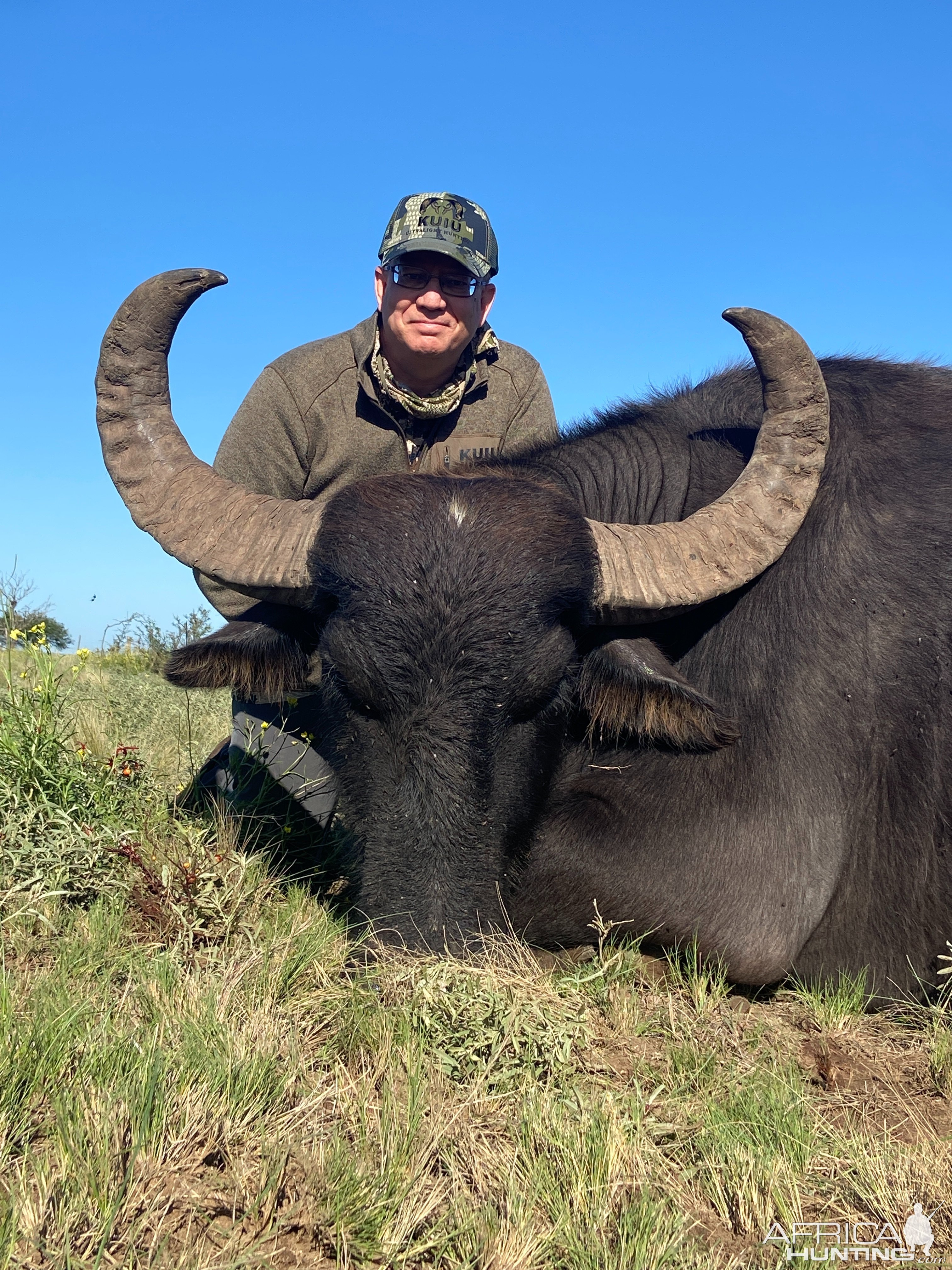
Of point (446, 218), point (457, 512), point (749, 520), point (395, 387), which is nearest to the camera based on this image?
point (457, 512)

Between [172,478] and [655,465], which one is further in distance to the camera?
[655,465]

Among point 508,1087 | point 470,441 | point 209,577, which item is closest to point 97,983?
point 508,1087

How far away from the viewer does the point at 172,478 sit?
4.82m

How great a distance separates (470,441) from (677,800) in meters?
3.08

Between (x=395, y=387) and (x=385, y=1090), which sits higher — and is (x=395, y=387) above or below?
above

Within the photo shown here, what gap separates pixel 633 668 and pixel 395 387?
2.99 metres

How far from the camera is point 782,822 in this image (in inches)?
174

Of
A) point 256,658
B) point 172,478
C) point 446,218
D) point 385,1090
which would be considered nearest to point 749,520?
point 256,658

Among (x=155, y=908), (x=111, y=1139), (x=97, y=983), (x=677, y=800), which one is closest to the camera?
(x=111, y=1139)

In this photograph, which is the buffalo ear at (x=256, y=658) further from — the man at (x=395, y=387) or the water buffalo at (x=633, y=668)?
the man at (x=395, y=387)

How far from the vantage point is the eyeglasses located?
20.9 feet

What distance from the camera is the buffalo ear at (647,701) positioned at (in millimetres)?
4332

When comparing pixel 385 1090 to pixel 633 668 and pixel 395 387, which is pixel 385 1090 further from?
pixel 395 387

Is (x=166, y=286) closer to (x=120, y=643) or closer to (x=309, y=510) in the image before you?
(x=309, y=510)
